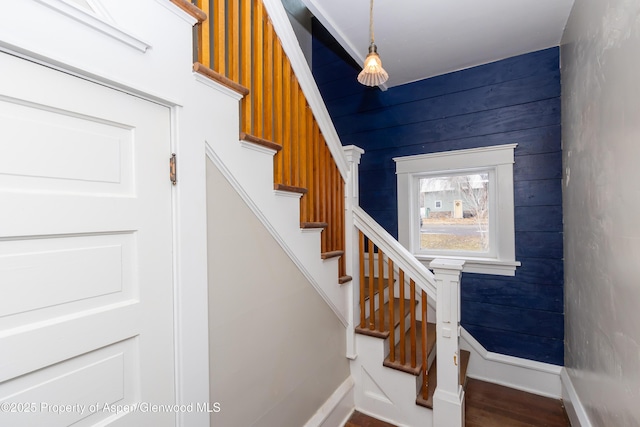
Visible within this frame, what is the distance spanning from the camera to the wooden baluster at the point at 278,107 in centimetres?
146

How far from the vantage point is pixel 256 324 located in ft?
4.30

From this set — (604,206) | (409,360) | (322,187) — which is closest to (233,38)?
(322,187)

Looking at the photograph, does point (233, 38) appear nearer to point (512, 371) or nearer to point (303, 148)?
point (303, 148)

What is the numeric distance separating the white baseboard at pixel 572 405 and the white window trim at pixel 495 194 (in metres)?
0.78

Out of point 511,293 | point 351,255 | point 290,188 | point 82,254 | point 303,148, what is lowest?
point 511,293

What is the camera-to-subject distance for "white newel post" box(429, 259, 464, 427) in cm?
174

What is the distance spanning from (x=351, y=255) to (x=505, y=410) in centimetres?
154

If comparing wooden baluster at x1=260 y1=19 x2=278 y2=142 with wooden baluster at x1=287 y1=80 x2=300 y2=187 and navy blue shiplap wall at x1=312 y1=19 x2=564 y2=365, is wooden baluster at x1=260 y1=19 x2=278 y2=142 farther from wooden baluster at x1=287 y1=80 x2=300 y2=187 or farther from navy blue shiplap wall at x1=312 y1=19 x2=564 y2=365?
navy blue shiplap wall at x1=312 y1=19 x2=564 y2=365

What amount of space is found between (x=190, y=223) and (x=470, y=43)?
2.39 meters

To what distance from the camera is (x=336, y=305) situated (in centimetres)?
192

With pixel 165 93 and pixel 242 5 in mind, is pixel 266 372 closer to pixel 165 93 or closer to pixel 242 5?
pixel 165 93

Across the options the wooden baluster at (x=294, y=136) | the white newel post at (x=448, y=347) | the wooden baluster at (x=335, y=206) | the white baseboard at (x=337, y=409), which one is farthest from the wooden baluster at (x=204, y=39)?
the white baseboard at (x=337, y=409)

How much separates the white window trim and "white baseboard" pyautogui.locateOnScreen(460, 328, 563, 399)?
0.63 meters

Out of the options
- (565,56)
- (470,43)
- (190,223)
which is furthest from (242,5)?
(565,56)
